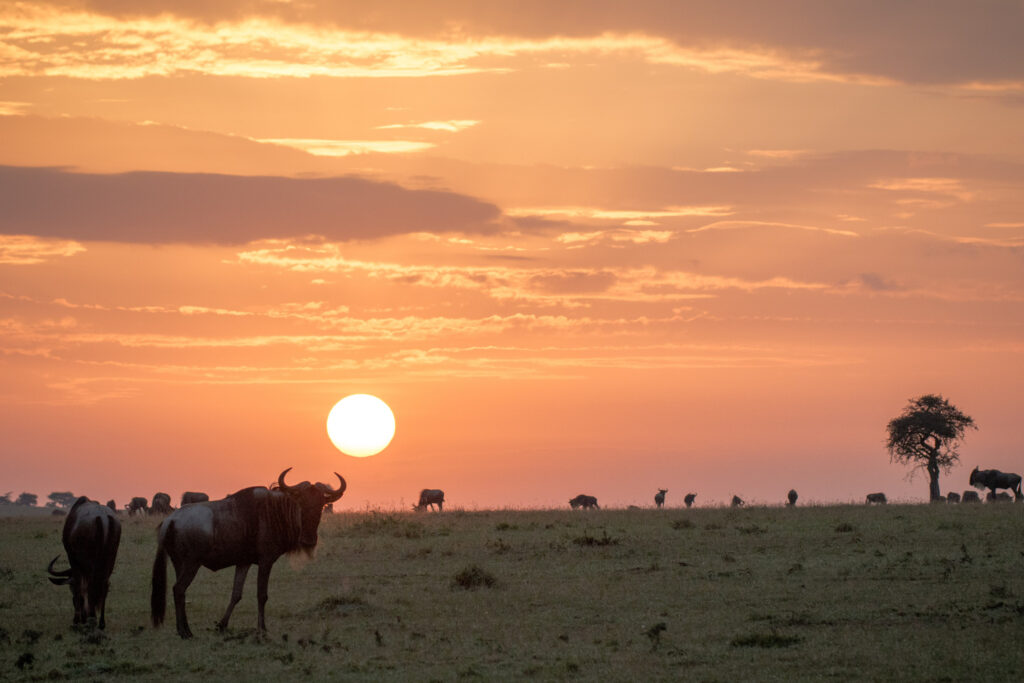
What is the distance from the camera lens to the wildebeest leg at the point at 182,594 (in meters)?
19.5

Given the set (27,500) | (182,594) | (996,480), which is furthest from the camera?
(27,500)

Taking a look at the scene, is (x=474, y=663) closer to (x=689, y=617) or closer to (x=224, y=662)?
(x=224, y=662)

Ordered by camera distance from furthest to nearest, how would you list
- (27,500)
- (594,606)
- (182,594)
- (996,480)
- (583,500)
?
(27,500)
(583,500)
(996,480)
(594,606)
(182,594)

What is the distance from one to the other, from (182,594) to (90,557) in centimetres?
228

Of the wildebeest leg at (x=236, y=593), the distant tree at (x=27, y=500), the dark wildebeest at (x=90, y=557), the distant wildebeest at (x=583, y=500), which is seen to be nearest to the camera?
the wildebeest leg at (x=236, y=593)

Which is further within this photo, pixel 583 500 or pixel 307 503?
pixel 583 500

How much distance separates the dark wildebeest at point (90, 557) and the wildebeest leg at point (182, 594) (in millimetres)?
1568

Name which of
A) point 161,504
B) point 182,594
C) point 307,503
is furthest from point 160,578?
point 161,504

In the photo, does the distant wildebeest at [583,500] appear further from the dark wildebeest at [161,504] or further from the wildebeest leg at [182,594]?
the wildebeest leg at [182,594]

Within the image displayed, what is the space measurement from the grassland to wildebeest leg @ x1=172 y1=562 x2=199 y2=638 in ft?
1.00

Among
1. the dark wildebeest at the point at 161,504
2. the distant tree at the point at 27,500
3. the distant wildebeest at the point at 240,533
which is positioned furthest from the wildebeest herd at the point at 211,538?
the distant tree at the point at 27,500

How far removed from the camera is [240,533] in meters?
20.7

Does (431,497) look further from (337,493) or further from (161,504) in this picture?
(337,493)

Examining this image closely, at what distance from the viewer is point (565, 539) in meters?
31.1
